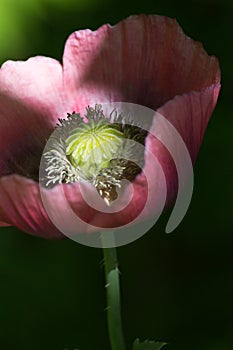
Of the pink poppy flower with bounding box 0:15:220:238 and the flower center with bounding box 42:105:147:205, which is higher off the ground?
the pink poppy flower with bounding box 0:15:220:238

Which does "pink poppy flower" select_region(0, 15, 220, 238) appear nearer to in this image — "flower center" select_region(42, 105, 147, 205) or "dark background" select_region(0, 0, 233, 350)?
"flower center" select_region(42, 105, 147, 205)

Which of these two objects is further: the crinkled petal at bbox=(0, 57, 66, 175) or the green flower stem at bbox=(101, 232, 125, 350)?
the crinkled petal at bbox=(0, 57, 66, 175)

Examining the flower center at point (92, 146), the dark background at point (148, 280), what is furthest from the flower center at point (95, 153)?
the dark background at point (148, 280)

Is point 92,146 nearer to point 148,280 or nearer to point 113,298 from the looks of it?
point 113,298

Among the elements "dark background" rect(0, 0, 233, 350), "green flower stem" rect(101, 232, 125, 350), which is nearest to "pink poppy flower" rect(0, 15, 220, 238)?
"green flower stem" rect(101, 232, 125, 350)

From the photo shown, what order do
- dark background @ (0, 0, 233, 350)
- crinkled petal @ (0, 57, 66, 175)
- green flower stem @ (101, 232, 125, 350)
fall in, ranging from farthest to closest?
dark background @ (0, 0, 233, 350) → crinkled petal @ (0, 57, 66, 175) → green flower stem @ (101, 232, 125, 350)

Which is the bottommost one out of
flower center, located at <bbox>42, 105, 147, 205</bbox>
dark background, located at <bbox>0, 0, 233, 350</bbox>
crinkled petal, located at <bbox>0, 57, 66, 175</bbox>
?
dark background, located at <bbox>0, 0, 233, 350</bbox>
